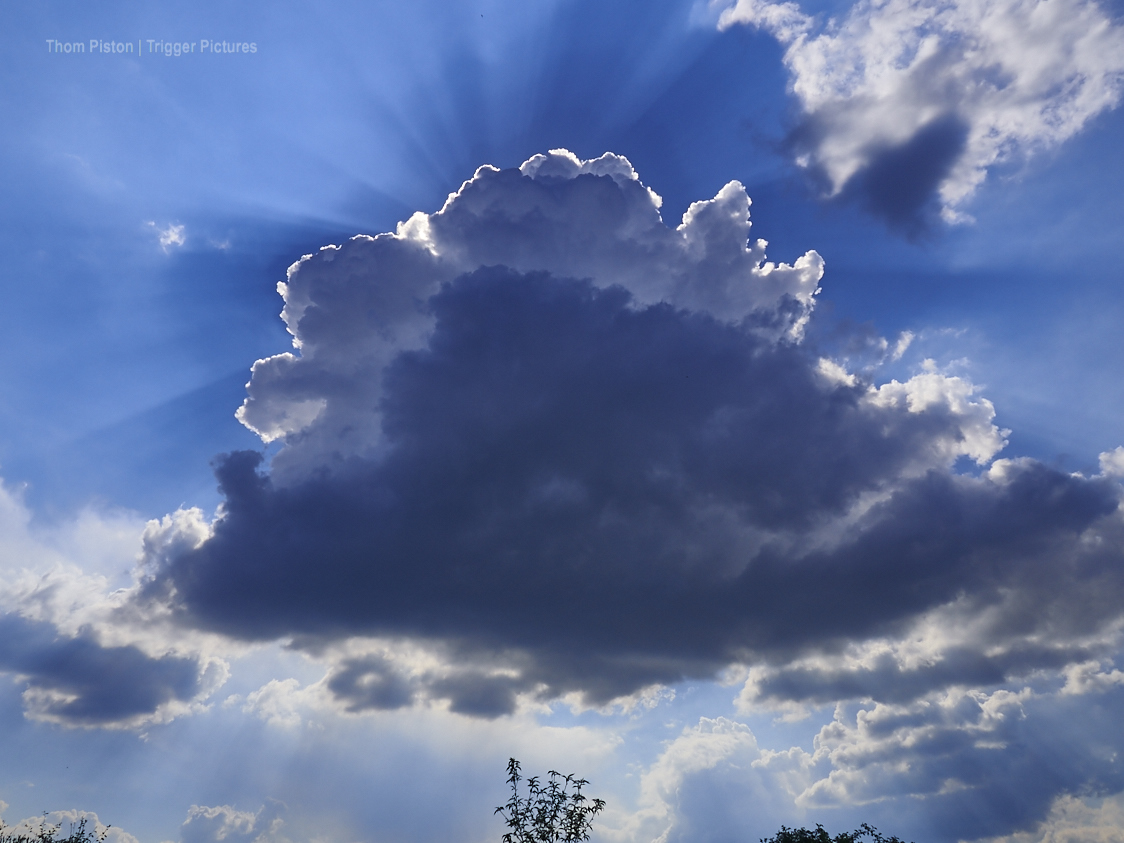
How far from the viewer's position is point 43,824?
94.6 metres

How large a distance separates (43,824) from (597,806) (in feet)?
306

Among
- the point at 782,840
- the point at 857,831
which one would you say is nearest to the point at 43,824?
the point at 782,840

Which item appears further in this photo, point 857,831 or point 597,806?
point 857,831

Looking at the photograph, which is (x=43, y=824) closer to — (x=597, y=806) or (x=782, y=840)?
(x=597, y=806)

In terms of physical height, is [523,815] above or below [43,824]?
below

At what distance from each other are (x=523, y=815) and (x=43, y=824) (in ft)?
294

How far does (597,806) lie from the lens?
4606 cm

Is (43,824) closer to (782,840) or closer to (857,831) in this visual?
(782,840)

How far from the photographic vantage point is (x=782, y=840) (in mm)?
99062

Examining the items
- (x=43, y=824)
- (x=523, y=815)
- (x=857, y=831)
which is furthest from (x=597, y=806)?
(x=43, y=824)

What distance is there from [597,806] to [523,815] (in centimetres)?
499

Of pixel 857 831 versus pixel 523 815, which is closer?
pixel 523 815

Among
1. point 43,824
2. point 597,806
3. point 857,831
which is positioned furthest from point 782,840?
point 43,824

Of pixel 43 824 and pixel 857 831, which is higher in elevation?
pixel 43 824
